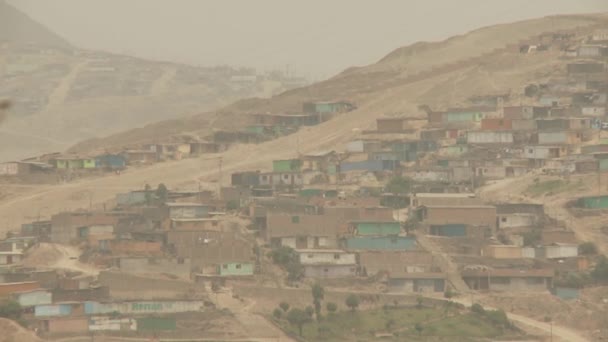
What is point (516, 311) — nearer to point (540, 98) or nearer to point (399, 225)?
point (399, 225)

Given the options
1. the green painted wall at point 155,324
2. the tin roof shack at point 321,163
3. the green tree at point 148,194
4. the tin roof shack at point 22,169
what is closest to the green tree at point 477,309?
the green painted wall at point 155,324

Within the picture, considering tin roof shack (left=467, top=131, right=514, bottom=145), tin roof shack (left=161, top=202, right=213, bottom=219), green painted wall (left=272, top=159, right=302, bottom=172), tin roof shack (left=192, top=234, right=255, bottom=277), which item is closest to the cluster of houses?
green painted wall (left=272, top=159, right=302, bottom=172)

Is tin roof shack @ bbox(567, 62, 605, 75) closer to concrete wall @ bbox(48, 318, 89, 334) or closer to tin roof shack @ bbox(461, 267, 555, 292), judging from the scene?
tin roof shack @ bbox(461, 267, 555, 292)

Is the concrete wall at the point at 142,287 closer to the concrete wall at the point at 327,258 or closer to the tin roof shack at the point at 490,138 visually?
the concrete wall at the point at 327,258

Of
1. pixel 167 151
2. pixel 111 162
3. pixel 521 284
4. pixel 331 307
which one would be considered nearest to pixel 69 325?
pixel 331 307

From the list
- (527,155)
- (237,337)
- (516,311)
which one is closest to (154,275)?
(237,337)

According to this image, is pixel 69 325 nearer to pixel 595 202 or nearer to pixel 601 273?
pixel 601 273

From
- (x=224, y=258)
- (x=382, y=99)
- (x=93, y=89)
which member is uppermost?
(x=93, y=89)
